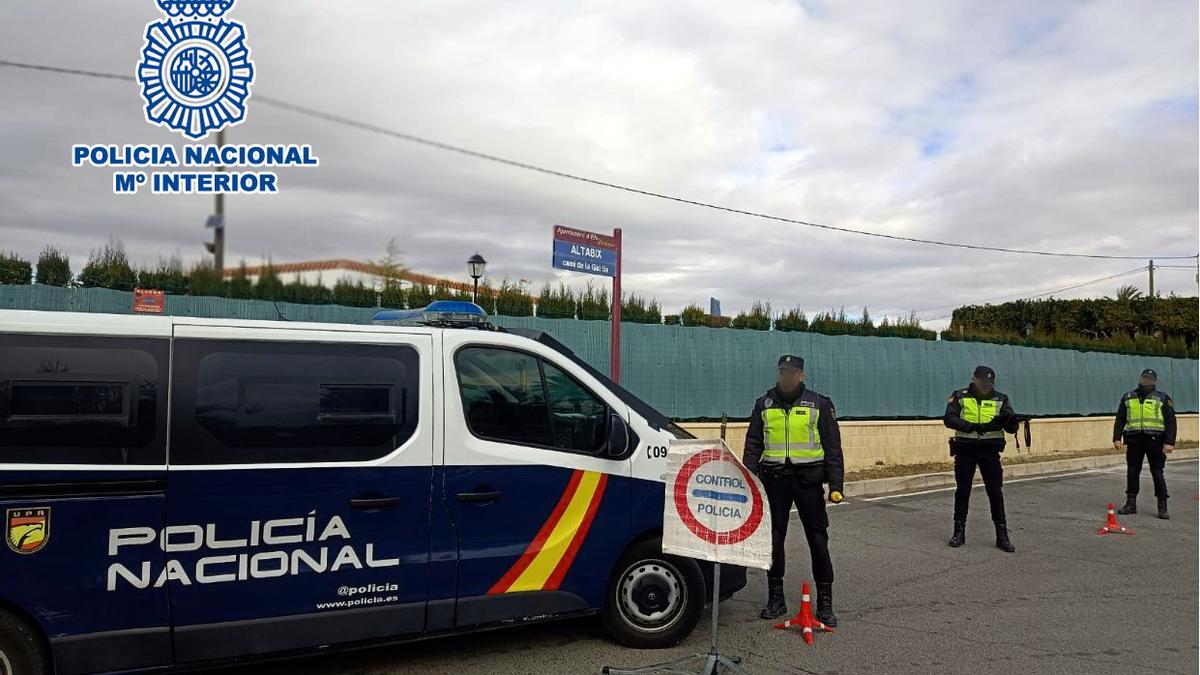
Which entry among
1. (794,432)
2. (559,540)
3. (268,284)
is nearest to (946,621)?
(794,432)

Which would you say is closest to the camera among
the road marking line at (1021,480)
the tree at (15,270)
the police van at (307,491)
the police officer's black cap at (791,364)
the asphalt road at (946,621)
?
the police van at (307,491)

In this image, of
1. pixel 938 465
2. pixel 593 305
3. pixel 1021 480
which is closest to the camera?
pixel 593 305

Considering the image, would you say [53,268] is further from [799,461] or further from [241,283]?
[799,461]

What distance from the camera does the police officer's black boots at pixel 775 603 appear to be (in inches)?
230

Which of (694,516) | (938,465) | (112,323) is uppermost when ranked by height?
(112,323)

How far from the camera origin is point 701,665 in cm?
480

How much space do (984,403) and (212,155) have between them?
24.4ft

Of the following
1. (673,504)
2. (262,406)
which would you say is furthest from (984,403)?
(262,406)

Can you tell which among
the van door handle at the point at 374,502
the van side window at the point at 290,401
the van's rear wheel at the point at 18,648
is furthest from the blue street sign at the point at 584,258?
the van's rear wheel at the point at 18,648

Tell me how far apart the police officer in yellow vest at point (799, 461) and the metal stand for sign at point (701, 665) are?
1.12 m

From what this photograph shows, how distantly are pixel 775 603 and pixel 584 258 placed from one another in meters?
5.82

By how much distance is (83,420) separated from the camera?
3.90m

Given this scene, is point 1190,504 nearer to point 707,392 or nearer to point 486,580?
point 707,392

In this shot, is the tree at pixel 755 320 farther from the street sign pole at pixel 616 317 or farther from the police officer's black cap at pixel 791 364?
the police officer's black cap at pixel 791 364
